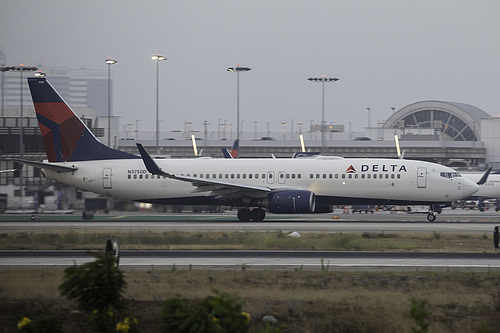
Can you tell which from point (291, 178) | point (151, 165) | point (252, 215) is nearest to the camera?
point (151, 165)

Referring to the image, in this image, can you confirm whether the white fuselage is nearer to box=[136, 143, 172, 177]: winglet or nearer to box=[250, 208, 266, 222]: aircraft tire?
box=[250, 208, 266, 222]: aircraft tire

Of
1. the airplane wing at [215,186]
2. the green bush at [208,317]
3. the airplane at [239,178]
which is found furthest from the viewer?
the airplane at [239,178]

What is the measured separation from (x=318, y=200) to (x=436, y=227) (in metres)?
7.70

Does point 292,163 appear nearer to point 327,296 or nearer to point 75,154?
point 75,154

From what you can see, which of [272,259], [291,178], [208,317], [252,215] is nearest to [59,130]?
[252,215]

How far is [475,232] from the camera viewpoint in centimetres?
3394

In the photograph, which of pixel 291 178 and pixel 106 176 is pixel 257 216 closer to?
pixel 291 178

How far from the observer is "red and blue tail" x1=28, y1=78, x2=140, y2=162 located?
143 feet

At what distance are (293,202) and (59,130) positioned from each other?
1557cm

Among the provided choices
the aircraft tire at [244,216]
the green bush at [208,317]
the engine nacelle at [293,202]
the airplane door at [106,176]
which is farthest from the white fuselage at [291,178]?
the green bush at [208,317]

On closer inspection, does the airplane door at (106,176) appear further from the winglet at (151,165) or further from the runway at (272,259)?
the runway at (272,259)

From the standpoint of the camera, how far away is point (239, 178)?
4284 centimetres

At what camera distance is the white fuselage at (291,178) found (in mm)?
40938

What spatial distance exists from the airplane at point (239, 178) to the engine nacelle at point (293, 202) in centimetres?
6
